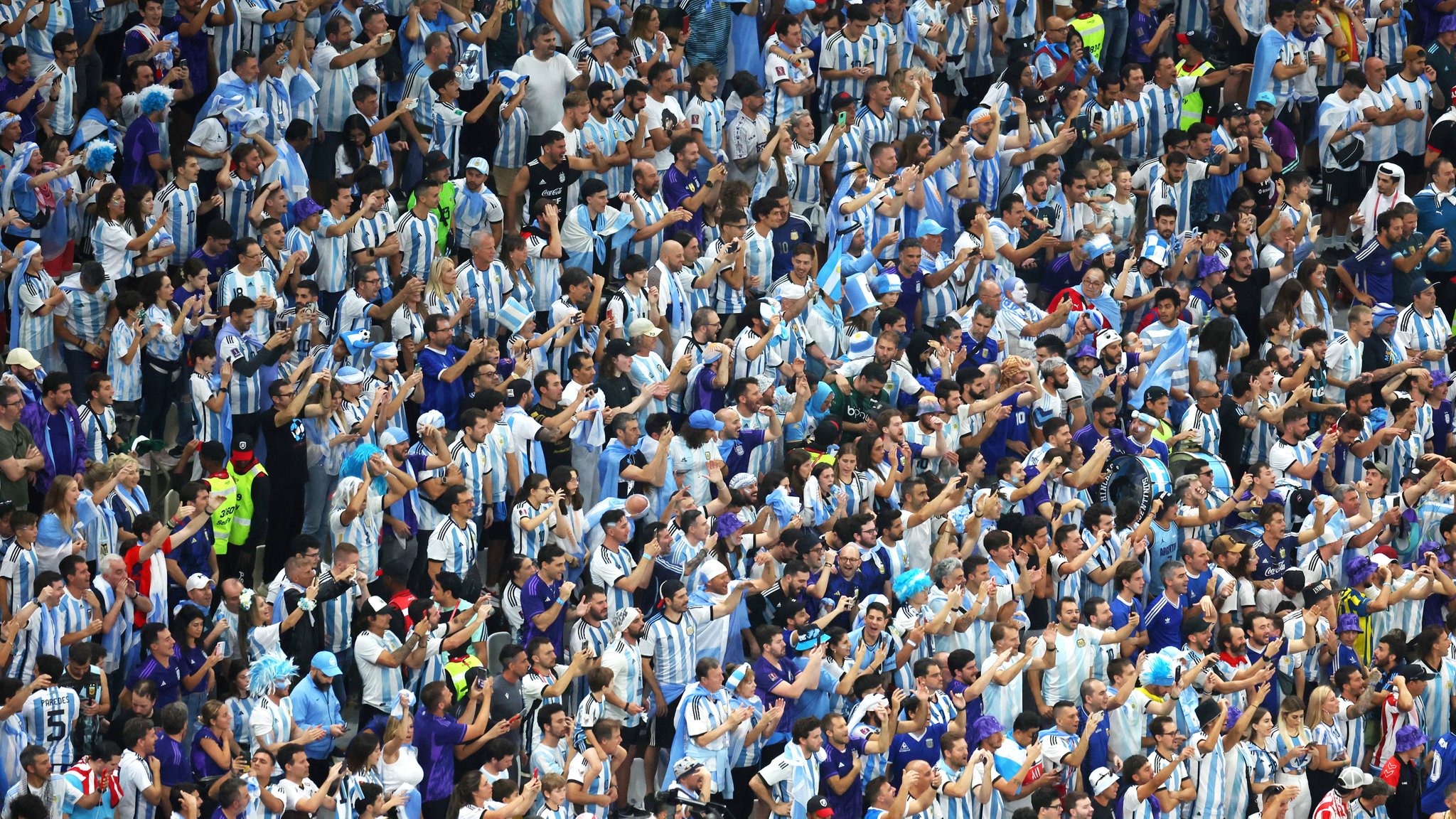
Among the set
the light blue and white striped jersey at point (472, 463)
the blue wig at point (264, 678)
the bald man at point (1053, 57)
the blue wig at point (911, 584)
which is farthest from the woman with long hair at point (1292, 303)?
the blue wig at point (264, 678)

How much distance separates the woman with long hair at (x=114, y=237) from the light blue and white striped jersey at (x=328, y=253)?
3.46ft

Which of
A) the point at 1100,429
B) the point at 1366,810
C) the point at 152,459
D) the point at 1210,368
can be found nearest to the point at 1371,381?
the point at 1210,368

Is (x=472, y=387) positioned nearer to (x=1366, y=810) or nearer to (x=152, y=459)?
(x=152, y=459)

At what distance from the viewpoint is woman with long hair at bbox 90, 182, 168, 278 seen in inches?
632

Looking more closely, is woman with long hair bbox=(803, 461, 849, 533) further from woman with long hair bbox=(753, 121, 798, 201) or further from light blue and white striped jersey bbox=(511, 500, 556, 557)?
woman with long hair bbox=(753, 121, 798, 201)

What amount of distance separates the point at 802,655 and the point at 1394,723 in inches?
161

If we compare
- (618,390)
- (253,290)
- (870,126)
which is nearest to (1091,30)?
(870,126)

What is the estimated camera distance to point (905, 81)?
1920 centimetres

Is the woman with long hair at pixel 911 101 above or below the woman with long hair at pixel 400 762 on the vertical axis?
above

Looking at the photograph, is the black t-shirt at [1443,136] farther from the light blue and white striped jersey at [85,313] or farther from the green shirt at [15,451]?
the green shirt at [15,451]

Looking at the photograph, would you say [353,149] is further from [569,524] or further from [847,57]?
→ [847,57]

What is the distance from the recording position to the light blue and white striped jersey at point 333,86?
1772cm

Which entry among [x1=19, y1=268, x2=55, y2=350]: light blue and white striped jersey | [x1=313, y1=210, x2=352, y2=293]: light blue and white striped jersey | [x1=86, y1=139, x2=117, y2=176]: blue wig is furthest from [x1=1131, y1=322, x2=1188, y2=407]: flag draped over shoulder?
[x1=19, y1=268, x2=55, y2=350]: light blue and white striped jersey

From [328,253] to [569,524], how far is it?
2.89 m
